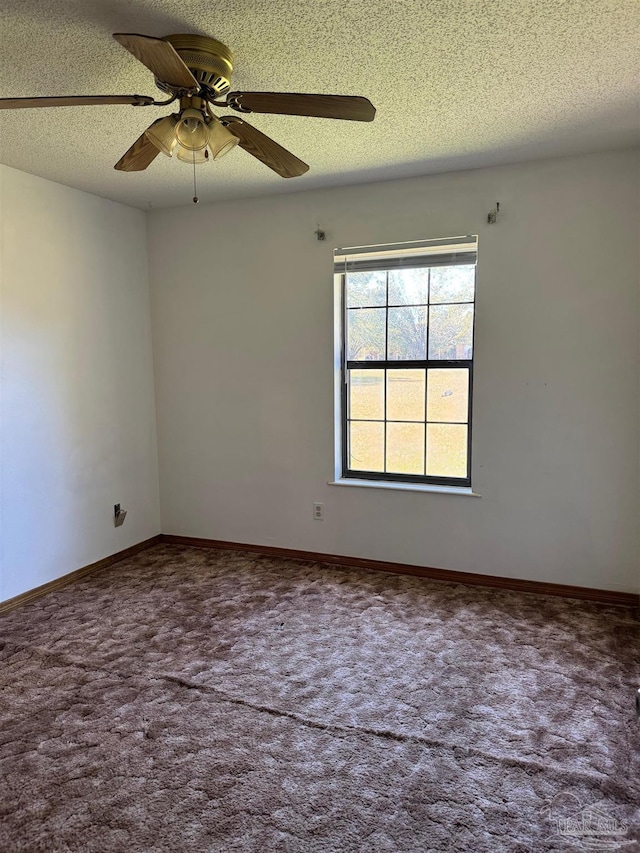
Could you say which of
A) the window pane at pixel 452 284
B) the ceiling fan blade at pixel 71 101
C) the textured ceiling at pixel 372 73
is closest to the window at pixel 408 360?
the window pane at pixel 452 284

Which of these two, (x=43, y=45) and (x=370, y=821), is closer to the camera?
(x=370, y=821)

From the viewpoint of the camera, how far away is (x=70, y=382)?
11.5ft

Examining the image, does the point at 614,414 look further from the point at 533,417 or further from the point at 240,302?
the point at 240,302

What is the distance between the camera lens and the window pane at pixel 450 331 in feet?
11.1

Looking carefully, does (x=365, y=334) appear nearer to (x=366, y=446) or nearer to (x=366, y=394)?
(x=366, y=394)

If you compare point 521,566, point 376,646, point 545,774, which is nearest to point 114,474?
point 376,646

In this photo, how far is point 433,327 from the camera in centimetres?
348

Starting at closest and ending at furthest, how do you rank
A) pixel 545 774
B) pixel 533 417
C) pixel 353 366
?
pixel 545 774 → pixel 533 417 → pixel 353 366

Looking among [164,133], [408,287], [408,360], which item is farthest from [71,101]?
[408,360]

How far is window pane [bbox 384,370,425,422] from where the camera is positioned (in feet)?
11.6

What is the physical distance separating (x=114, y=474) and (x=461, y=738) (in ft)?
9.48

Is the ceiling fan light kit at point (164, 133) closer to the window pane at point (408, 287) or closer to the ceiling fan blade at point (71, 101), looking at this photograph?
the ceiling fan blade at point (71, 101)

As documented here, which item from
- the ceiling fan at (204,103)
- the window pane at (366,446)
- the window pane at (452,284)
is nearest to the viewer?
the ceiling fan at (204,103)

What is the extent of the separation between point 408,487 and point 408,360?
0.86m
